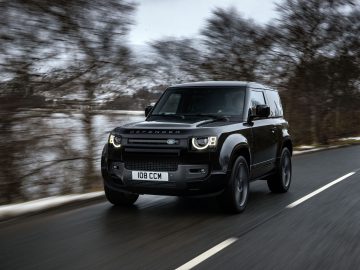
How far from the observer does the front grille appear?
702 centimetres

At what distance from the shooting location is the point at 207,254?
534cm

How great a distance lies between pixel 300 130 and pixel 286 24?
187 inches

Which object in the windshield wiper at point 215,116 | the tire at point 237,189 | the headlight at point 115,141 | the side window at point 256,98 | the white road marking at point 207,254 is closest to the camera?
the white road marking at point 207,254

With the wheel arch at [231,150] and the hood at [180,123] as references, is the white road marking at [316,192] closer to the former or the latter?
the wheel arch at [231,150]

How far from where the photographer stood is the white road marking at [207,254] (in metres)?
4.94

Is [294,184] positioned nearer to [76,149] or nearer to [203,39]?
[76,149]

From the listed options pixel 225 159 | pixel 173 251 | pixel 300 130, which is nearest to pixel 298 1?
pixel 300 130

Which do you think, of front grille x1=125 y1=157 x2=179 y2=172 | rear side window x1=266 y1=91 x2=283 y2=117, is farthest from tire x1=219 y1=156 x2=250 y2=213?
rear side window x1=266 y1=91 x2=283 y2=117

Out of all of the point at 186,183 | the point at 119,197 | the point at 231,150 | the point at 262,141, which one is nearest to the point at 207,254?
the point at 186,183

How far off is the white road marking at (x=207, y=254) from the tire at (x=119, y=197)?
245 cm

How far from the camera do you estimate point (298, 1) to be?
24438 mm

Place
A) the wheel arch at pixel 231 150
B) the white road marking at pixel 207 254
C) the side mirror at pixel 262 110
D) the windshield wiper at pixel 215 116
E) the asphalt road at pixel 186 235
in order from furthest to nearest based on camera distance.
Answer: the side mirror at pixel 262 110 → the windshield wiper at pixel 215 116 → the wheel arch at pixel 231 150 → the asphalt road at pixel 186 235 → the white road marking at pixel 207 254

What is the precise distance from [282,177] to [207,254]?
4569 mm

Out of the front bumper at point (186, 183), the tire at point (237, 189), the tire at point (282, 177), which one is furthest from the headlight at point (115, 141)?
the tire at point (282, 177)
